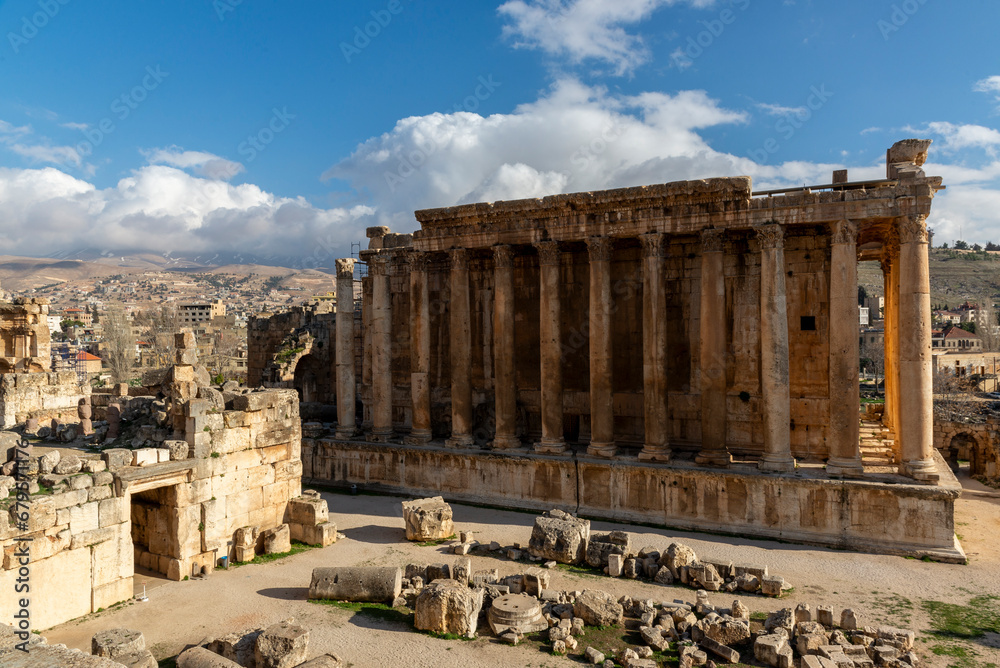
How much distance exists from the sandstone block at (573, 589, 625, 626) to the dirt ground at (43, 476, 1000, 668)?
4.44 feet

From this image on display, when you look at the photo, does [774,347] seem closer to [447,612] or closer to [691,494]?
[691,494]

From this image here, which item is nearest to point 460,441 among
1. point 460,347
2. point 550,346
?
Answer: point 460,347

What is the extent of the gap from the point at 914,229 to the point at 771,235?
138 inches

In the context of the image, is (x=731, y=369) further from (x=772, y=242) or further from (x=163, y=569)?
(x=163, y=569)

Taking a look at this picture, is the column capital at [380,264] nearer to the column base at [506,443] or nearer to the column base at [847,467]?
the column base at [506,443]

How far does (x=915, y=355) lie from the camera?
16.4 m

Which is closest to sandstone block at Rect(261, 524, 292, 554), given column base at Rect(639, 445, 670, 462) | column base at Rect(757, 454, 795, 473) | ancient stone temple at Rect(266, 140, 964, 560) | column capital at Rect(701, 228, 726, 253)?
ancient stone temple at Rect(266, 140, 964, 560)

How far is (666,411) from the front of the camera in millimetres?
19297

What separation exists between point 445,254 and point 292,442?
951cm

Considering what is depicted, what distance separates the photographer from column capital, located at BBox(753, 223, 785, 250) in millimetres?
17672

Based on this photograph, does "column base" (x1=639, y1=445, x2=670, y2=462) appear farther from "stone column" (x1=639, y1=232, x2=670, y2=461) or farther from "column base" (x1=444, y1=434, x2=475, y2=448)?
"column base" (x1=444, y1=434, x2=475, y2=448)

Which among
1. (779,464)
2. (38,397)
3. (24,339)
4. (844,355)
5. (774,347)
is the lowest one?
(779,464)

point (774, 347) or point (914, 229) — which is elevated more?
point (914, 229)

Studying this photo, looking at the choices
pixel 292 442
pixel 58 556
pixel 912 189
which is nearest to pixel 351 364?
pixel 292 442
